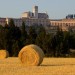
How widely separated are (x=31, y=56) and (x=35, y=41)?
1103 inches

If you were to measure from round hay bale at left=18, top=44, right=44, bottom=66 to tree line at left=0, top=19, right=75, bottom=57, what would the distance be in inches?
889

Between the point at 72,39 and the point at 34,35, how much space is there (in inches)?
212

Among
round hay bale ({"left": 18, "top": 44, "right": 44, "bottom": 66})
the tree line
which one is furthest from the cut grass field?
the tree line

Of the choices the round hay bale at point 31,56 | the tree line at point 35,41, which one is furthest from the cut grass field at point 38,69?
the tree line at point 35,41

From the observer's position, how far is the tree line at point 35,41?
155ft

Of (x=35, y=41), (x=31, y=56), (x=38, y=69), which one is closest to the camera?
(x=38, y=69)

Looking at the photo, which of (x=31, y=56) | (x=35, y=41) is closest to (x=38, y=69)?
(x=31, y=56)

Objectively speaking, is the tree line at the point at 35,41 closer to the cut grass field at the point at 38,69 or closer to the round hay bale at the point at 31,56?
the round hay bale at the point at 31,56

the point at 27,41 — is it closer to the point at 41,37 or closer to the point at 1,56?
the point at 41,37

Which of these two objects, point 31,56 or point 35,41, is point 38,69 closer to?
point 31,56

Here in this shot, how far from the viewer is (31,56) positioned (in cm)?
2186

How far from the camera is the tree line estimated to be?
4709 cm

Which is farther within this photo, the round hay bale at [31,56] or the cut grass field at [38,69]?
the round hay bale at [31,56]

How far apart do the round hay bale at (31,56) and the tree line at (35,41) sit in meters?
22.6
